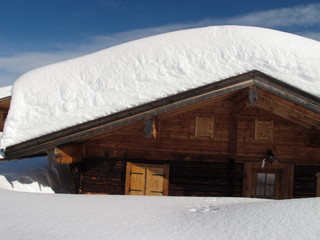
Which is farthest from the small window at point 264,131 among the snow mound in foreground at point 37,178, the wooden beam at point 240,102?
the snow mound in foreground at point 37,178

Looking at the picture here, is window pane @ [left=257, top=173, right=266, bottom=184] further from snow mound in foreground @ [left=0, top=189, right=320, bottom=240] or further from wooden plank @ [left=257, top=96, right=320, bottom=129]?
snow mound in foreground @ [left=0, top=189, right=320, bottom=240]

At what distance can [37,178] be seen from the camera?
29.0 ft

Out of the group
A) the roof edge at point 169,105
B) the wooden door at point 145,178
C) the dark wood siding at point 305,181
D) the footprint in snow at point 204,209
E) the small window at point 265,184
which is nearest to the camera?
the footprint in snow at point 204,209

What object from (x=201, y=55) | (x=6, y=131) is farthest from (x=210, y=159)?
(x=6, y=131)

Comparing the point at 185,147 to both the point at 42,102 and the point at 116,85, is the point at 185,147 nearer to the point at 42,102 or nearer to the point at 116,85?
the point at 116,85

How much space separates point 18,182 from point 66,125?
2.16 m

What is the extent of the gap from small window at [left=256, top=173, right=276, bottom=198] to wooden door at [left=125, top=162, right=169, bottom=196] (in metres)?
3.06

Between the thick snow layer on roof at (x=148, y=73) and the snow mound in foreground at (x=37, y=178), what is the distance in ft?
4.21

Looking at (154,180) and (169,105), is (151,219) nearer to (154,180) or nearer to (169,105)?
(169,105)

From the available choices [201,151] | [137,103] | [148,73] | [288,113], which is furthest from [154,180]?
[288,113]

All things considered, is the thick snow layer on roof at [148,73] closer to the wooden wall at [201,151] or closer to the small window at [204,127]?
the wooden wall at [201,151]

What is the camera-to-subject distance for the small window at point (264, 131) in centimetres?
889

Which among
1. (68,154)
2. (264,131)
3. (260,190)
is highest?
(264,131)

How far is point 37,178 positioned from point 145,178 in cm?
317
